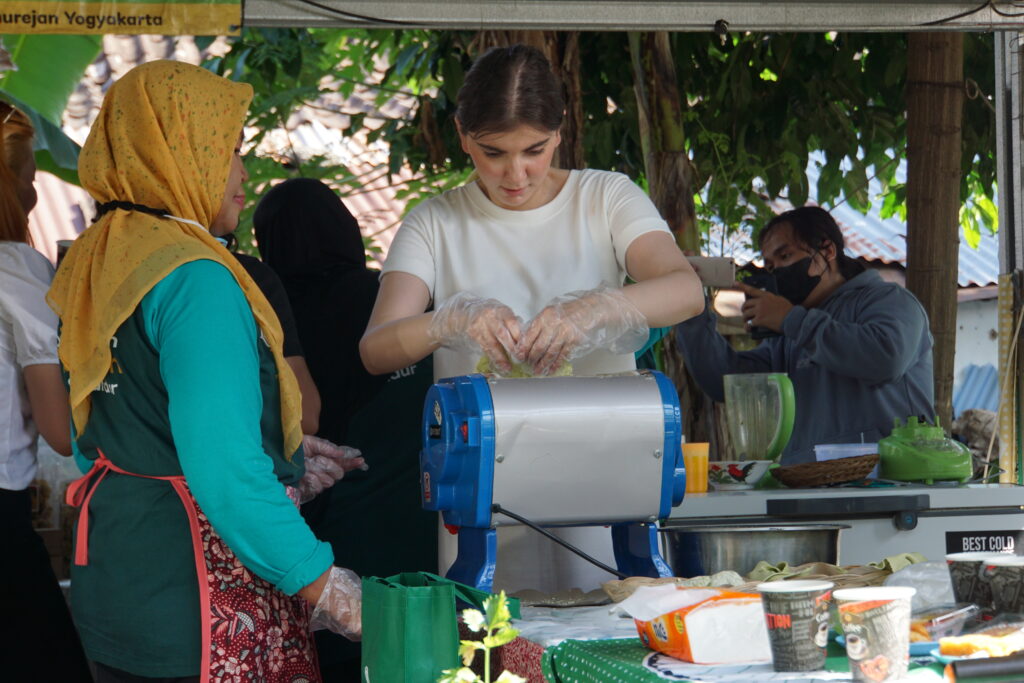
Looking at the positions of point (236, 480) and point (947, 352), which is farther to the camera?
point (947, 352)

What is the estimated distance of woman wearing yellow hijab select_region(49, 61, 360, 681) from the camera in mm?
1844

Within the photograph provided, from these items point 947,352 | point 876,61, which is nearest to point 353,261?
point 947,352

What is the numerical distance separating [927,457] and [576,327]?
1445 millimetres

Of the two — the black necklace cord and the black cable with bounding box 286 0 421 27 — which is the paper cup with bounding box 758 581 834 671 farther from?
the black cable with bounding box 286 0 421 27

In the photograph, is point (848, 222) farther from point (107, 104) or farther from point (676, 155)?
point (107, 104)

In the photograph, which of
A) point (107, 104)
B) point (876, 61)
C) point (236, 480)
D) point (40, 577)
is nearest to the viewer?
point (236, 480)

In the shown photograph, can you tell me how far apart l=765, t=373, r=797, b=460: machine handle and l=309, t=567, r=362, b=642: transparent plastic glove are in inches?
61.1

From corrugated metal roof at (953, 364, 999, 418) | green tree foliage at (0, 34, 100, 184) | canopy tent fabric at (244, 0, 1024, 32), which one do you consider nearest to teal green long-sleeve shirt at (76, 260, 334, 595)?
canopy tent fabric at (244, 0, 1024, 32)

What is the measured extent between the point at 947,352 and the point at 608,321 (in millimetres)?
2991

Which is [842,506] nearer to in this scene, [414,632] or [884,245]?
[414,632]

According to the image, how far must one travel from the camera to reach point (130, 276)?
189 centimetres

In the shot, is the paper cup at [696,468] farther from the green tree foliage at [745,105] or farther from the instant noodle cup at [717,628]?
the green tree foliage at [745,105]

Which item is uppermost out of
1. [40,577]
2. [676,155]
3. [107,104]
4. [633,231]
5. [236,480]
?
[676,155]

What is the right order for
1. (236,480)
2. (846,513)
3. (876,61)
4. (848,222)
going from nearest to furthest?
(236,480)
(846,513)
(876,61)
(848,222)
